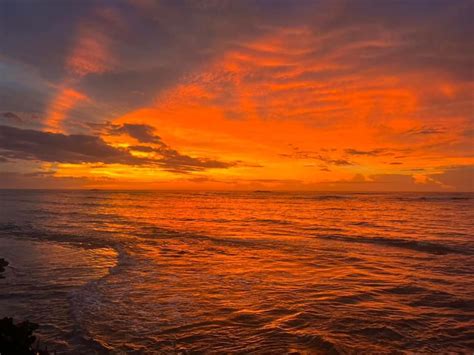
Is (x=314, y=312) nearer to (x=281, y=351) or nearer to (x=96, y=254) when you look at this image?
(x=281, y=351)

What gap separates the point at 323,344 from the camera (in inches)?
337

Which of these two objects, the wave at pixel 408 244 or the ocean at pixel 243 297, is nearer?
the ocean at pixel 243 297

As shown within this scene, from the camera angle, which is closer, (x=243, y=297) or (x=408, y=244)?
(x=243, y=297)

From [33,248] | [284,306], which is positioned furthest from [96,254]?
[284,306]

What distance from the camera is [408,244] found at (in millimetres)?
24812

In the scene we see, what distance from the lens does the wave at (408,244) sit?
21797mm

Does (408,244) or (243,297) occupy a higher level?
(408,244)

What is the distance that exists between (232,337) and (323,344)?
6.94ft

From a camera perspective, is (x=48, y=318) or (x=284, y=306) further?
(x=284, y=306)

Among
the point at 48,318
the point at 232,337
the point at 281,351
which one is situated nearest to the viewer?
the point at 281,351

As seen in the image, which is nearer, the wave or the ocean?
the ocean

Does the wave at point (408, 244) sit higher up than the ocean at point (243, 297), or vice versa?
the wave at point (408, 244)

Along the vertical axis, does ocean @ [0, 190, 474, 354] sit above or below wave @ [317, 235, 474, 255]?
below

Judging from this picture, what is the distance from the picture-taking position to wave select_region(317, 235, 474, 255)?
71.5 feet
